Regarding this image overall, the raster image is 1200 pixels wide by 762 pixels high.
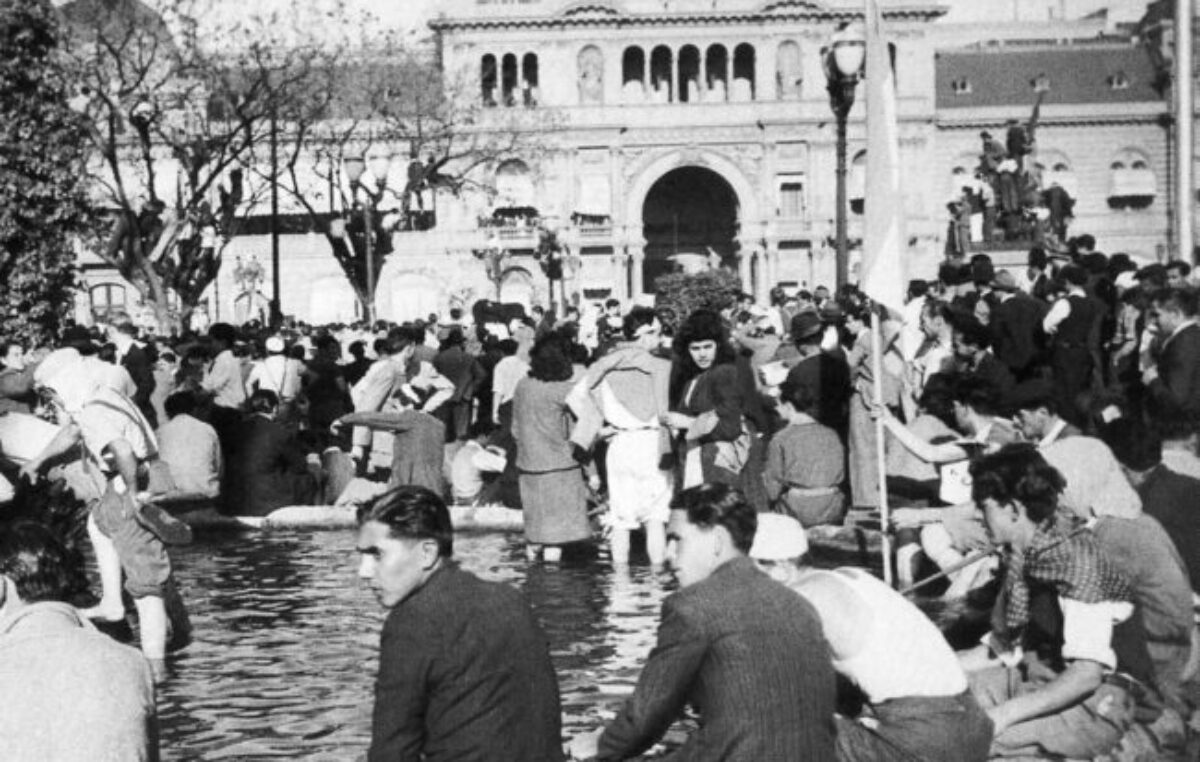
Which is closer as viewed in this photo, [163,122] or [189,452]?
[189,452]

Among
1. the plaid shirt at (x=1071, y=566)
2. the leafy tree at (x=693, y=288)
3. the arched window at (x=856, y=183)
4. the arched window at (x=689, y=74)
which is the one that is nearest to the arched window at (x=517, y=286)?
the arched window at (x=856, y=183)

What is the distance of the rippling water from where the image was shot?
862 centimetres

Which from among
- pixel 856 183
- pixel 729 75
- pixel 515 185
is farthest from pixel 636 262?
pixel 729 75

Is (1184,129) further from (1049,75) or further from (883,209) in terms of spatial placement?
(1049,75)

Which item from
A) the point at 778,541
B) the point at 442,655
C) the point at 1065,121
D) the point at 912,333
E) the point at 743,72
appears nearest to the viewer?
the point at 442,655

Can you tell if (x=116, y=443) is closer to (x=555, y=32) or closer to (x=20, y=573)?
Result: (x=20, y=573)

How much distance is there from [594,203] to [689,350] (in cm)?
5901

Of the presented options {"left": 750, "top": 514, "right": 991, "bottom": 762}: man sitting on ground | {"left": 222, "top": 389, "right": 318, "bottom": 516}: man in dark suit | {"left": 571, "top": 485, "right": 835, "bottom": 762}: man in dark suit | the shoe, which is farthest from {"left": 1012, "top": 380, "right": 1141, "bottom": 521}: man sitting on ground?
{"left": 222, "top": 389, "right": 318, "bottom": 516}: man in dark suit

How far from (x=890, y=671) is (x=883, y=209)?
4.48 m

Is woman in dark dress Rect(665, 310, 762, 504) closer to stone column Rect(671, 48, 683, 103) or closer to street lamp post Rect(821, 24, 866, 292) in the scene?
street lamp post Rect(821, 24, 866, 292)

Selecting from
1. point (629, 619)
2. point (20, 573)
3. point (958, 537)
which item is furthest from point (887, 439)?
point (20, 573)

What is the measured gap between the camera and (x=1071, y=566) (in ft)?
20.8

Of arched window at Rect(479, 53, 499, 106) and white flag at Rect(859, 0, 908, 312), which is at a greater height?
arched window at Rect(479, 53, 499, 106)

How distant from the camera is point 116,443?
9.69 meters
